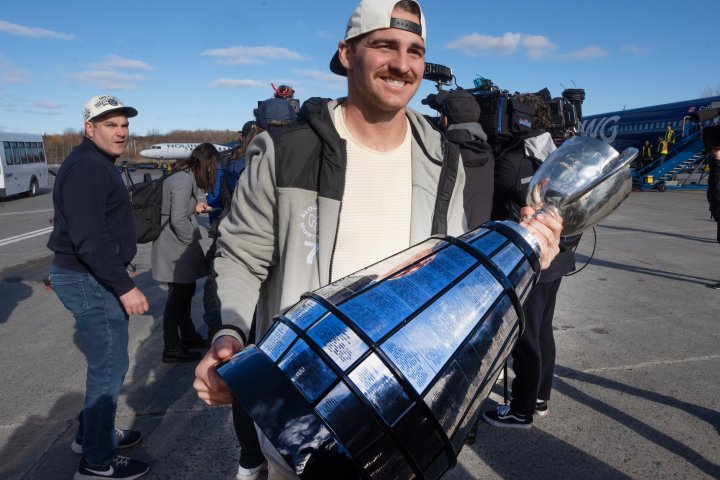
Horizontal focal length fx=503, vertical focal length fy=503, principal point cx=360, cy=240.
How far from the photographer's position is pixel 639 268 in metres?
7.58

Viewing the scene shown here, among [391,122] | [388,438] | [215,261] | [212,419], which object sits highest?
[391,122]

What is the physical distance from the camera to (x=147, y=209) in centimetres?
411

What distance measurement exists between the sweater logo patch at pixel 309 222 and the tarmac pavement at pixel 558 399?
6.21 ft

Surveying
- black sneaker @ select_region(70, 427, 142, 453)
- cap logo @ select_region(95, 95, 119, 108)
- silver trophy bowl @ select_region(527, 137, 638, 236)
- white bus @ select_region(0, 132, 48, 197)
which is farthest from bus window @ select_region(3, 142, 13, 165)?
silver trophy bowl @ select_region(527, 137, 638, 236)

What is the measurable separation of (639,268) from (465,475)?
606 cm

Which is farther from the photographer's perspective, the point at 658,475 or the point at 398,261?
the point at 658,475

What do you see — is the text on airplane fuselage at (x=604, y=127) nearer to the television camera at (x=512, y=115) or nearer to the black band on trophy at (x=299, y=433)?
the television camera at (x=512, y=115)

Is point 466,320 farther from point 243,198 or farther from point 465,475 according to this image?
point 465,475

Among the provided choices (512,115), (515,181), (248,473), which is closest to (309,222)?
(248,473)

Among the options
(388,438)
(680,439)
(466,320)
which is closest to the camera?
(388,438)

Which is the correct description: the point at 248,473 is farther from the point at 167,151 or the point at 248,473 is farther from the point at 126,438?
the point at 167,151

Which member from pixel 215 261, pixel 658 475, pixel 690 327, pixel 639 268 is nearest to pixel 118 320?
pixel 215 261

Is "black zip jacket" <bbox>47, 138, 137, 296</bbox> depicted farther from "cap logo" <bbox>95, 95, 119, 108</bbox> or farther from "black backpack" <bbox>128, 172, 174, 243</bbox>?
"black backpack" <bbox>128, 172, 174, 243</bbox>

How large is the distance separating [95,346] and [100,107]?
1335mm
